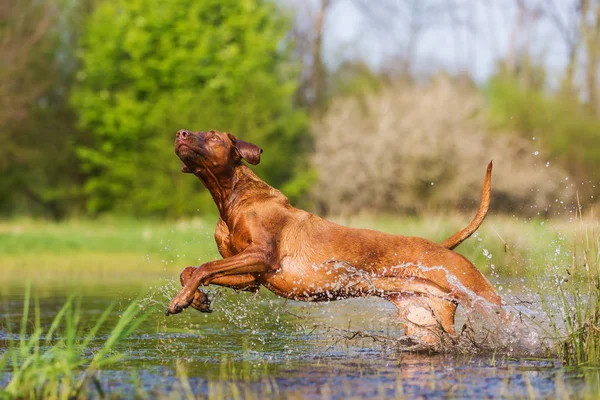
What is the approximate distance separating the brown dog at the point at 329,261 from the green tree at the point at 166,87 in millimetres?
20506

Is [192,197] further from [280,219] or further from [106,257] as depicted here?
[280,219]

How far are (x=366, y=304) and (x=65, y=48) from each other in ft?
82.2

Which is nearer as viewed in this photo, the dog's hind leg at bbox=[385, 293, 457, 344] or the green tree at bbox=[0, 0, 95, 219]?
the dog's hind leg at bbox=[385, 293, 457, 344]

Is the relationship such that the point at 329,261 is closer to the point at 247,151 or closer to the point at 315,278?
the point at 315,278

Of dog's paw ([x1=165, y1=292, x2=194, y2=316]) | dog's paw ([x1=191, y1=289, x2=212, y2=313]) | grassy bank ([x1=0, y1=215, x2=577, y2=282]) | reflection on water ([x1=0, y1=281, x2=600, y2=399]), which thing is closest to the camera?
reflection on water ([x1=0, y1=281, x2=600, y2=399])

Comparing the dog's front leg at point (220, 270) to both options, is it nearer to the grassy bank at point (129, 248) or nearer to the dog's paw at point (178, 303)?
the dog's paw at point (178, 303)

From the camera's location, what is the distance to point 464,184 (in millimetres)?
28000

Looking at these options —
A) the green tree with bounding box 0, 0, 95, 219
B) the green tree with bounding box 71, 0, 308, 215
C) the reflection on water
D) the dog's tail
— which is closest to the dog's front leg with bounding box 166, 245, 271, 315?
the reflection on water

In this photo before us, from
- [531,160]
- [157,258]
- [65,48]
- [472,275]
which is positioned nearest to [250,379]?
[472,275]

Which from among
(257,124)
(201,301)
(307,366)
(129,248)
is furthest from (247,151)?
(257,124)

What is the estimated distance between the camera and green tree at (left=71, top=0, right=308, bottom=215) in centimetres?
2775

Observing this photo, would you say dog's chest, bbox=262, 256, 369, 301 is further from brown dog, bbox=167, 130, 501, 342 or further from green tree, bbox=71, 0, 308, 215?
green tree, bbox=71, 0, 308, 215

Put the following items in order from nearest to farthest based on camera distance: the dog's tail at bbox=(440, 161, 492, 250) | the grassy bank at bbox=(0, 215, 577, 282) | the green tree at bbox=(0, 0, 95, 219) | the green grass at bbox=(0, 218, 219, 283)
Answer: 1. the dog's tail at bbox=(440, 161, 492, 250)
2. the grassy bank at bbox=(0, 215, 577, 282)
3. the green grass at bbox=(0, 218, 219, 283)
4. the green tree at bbox=(0, 0, 95, 219)

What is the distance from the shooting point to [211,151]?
6.83 meters
